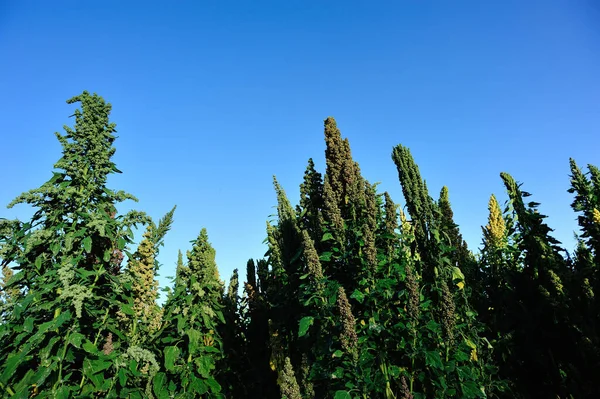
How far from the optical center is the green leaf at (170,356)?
5.39m

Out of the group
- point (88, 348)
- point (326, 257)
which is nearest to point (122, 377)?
point (88, 348)

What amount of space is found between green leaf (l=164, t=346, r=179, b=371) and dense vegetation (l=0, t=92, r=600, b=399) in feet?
0.06

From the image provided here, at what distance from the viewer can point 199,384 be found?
5453mm

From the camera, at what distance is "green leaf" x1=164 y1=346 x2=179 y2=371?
5.39 meters

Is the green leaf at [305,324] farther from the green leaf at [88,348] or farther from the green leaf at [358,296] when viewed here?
the green leaf at [88,348]

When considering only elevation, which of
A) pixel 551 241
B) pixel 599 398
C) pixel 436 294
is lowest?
pixel 599 398

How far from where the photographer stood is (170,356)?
5508 mm

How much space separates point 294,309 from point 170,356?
2416 mm

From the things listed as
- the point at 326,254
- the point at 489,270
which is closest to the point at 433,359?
the point at 326,254

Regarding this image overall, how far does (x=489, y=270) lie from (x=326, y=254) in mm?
A: 7196

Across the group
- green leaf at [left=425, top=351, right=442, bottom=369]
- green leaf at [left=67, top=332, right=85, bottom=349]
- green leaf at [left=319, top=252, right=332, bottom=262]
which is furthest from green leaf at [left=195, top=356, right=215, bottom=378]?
green leaf at [left=425, top=351, right=442, bottom=369]

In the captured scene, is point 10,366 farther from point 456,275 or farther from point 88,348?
point 456,275

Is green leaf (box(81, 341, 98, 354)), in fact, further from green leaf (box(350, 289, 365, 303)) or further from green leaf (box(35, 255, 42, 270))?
green leaf (box(350, 289, 365, 303))

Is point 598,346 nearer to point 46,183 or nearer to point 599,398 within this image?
point 599,398
